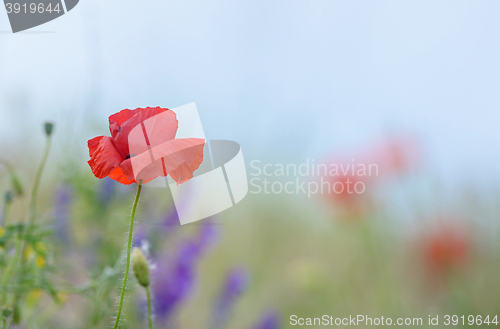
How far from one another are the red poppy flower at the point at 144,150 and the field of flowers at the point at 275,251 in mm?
119

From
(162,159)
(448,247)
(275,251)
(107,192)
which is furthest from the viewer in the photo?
(275,251)

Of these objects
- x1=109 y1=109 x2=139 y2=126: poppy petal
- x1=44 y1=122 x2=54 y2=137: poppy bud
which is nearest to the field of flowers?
x1=44 y1=122 x2=54 y2=137: poppy bud

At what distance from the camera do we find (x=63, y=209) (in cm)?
59

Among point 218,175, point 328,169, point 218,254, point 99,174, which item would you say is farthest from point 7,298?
point 218,254

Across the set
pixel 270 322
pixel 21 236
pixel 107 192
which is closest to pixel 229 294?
pixel 270 322

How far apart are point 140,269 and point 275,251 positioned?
2.78 feet

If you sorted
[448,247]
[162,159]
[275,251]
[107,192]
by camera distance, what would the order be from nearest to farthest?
[162,159] < [107,192] < [448,247] < [275,251]

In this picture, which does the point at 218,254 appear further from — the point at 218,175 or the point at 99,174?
the point at 99,174

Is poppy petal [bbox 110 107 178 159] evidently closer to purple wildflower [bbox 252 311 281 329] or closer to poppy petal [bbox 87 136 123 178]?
poppy petal [bbox 87 136 123 178]

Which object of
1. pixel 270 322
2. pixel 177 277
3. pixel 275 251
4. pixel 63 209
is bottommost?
pixel 275 251

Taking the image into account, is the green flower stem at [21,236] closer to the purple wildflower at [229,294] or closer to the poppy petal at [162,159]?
the poppy petal at [162,159]

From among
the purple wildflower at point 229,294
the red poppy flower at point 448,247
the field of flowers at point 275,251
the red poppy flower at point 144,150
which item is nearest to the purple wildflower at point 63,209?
the field of flowers at point 275,251

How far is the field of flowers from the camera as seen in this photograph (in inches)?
22.1

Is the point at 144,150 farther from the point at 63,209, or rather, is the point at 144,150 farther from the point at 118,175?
the point at 63,209
